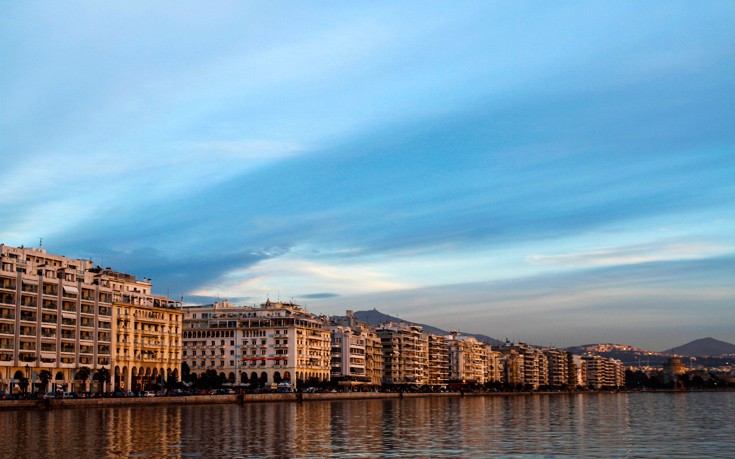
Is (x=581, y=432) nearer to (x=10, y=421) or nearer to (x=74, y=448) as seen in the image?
(x=74, y=448)

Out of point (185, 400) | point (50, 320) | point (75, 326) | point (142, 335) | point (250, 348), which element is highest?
point (50, 320)

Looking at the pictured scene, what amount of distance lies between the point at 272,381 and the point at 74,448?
137011 mm

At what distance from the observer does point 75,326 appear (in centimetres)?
14225

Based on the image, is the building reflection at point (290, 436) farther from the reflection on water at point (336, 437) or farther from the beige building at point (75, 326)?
the beige building at point (75, 326)

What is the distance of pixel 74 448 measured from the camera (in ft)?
179

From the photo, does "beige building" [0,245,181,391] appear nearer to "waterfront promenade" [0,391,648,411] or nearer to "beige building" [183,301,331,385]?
"waterfront promenade" [0,391,648,411]

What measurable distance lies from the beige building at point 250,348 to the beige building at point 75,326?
23.9 metres

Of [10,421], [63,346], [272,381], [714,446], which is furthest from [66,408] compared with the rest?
[272,381]

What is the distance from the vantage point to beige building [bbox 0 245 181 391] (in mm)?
130875

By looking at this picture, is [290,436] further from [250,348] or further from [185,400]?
[250,348]

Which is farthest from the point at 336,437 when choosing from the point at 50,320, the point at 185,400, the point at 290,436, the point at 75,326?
the point at 75,326

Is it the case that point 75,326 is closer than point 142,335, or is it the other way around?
point 75,326

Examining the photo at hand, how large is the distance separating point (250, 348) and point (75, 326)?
55314 millimetres

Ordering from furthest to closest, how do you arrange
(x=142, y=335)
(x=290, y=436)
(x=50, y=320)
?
(x=142, y=335), (x=50, y=320), (x=290, y=436)
